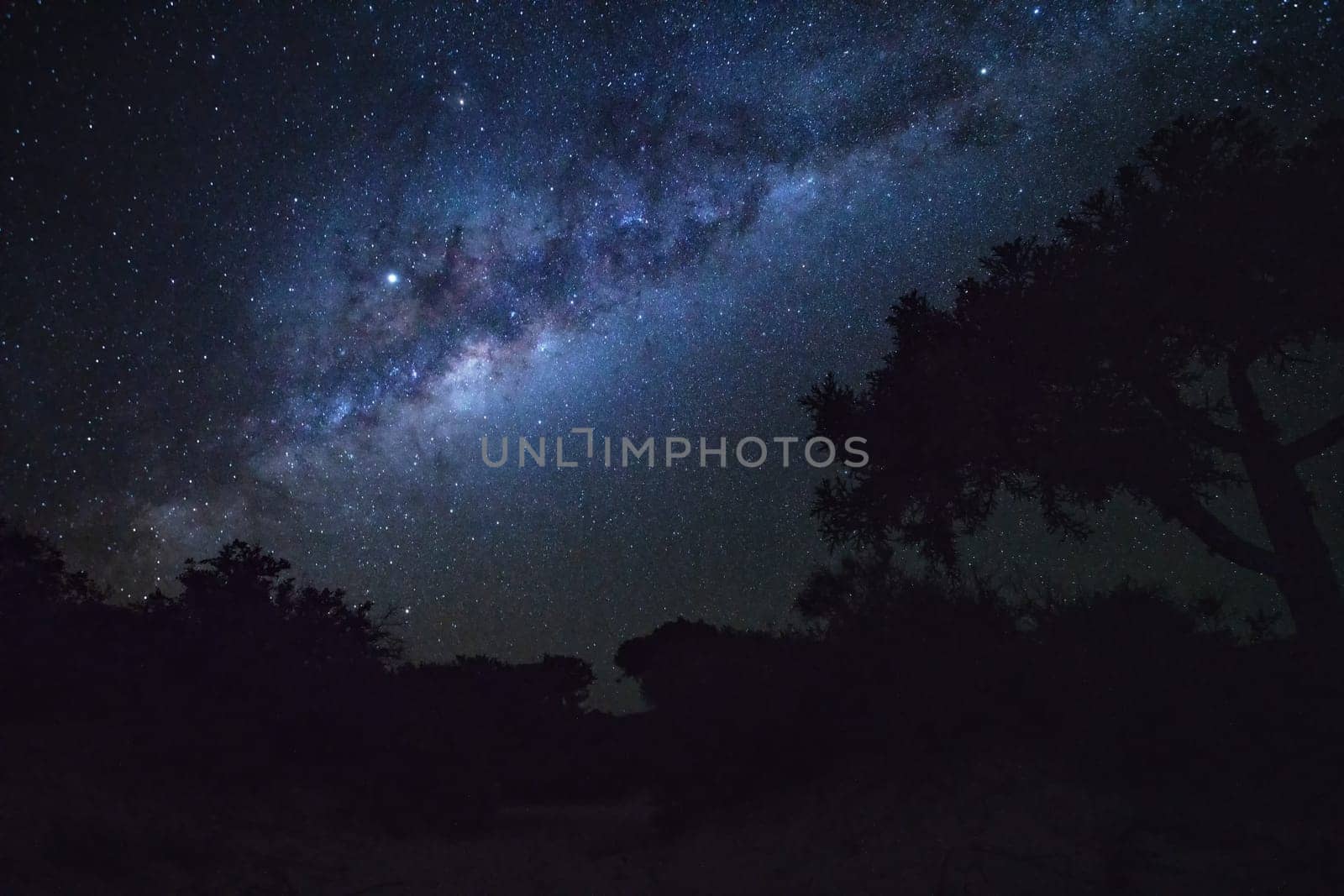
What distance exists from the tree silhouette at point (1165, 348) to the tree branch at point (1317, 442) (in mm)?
27

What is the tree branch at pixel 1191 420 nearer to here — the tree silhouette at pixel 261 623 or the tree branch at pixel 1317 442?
the tree branch at pixel 1317 442

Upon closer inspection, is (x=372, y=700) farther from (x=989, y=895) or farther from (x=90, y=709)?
(x=989, y=895)

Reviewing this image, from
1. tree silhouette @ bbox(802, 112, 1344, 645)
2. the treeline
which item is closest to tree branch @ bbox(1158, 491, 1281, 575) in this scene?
tree silhouette @ bbox(802, 112, 1344, 645)

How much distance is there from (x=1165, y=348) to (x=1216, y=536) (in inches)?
116

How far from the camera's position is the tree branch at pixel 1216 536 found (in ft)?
40.7

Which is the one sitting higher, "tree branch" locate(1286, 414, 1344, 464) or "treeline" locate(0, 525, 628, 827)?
"tree branch" locate(1286, 414, 1344, 464)

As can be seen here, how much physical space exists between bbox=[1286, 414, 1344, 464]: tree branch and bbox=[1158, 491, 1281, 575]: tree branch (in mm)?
1447

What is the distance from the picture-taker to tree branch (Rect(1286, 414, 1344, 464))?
12.6 meters

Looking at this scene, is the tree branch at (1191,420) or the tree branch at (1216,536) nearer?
the tree branch at (1216,536)

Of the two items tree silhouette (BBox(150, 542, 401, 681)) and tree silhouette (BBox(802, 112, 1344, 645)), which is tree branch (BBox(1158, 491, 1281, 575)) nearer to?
tree silhouette (BBox(802, 112, 1344, 645))

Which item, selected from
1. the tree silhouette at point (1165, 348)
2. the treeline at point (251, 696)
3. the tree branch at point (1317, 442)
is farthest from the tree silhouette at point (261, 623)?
the tree branch at point (1317, 442)

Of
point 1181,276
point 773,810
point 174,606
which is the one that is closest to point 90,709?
point 174,606

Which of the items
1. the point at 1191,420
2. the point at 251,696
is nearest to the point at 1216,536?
the point at 1191,420

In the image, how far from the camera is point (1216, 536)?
1291 cm
